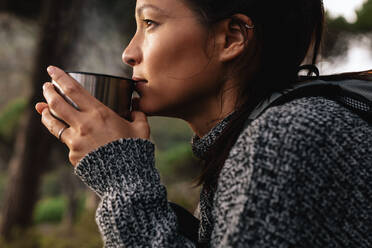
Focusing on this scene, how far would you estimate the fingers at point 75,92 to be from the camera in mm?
1060

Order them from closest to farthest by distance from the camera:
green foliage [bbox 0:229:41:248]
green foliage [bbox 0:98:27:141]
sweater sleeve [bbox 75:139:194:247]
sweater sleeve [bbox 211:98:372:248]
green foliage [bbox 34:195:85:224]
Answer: sweater sleeve [bbox 211:98:372:248]
sweater sleeve [bbox 75:139:194:247]
green foliage [bbox 0:229:41:248]
green foliage [bbox 0:98:27:141]
green foliage [bbox 34:195:85:224]

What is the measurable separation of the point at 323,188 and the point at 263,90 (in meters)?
0.40

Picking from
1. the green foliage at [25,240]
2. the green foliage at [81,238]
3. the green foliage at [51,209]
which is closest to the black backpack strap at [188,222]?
the green foliage at [81,238]

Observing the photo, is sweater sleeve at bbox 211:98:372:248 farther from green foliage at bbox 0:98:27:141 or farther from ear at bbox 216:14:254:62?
green foliage at bbox 0:98:27:141

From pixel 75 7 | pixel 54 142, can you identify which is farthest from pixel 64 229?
pixel 75 7

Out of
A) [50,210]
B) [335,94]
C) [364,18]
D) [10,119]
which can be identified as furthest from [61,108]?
[50,210]

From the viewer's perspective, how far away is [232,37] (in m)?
1.20

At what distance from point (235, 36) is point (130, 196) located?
63 centimetres

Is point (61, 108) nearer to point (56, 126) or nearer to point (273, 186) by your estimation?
point (56, 126)

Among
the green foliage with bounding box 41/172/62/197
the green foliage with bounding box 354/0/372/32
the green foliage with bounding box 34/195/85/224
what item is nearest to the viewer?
the green foliage with bounding box 354/0/372/32

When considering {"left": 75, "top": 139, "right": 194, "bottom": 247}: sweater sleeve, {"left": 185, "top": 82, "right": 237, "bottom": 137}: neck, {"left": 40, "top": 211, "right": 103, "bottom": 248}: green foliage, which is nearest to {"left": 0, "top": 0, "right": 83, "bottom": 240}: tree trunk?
{"left": 40, "top": 211, "right": 103, "bottom": 248}: green foliage

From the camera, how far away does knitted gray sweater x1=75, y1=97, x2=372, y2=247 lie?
78 cm

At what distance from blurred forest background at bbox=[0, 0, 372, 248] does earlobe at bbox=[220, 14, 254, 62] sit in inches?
111

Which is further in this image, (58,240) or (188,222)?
(58,240)
